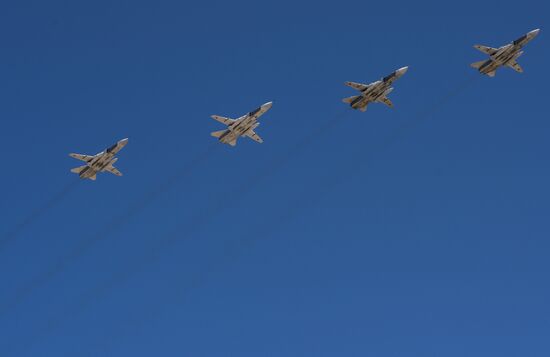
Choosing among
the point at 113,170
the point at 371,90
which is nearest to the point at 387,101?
the point at 371,90

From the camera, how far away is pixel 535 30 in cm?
18612

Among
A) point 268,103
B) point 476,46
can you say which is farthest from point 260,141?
point 476,46

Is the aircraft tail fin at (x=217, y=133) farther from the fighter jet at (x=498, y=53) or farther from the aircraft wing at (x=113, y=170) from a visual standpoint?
the fighter jet at (x=498, y=53)

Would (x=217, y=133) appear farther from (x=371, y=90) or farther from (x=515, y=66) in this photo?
(x=515, y=66)

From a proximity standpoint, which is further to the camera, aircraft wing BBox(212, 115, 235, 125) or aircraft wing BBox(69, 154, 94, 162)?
aircraft wing BBox(212, 115, 235, 125)

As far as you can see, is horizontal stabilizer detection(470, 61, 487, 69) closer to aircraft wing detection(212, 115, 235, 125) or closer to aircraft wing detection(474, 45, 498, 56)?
aircraft wing detection(474, 45, 498, 56)

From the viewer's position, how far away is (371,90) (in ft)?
619

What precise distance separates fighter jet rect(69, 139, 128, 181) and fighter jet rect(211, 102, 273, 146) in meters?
13.4

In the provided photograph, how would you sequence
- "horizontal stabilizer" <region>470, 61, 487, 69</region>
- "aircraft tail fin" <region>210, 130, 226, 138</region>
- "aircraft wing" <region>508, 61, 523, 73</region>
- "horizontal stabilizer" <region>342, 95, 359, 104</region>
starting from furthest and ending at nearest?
"aircraft tail fin" <region>210, 130, 226, 138</region> → "aircraft wing" <region>508, 61, 523, 73</region> → "horizontal stabilizer" <region>342, 95, 359, 104</region> → "horizontal stabilizer" <region>470, 61, 487, 69</region>

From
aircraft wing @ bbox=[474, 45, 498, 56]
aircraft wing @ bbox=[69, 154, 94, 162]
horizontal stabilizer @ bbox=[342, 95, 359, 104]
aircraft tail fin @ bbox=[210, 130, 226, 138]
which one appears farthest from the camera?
aircraft wing @ bbox=[69, 154, 94, 162]

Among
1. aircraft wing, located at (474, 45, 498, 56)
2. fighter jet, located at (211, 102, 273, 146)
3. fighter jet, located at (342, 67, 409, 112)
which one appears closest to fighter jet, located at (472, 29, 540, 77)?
aircraft wing, located at (474, 45, 498, 56)

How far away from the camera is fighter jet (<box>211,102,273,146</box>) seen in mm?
189625

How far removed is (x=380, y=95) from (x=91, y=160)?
40.1m

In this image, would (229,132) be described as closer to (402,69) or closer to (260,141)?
(260,141)
